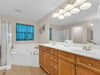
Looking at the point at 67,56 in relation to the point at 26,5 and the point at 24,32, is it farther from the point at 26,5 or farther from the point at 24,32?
the point at 24,32

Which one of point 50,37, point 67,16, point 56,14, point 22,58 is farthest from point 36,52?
point 67,16

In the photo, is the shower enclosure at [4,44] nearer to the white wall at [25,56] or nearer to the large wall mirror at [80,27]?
the white wall at [25,56]

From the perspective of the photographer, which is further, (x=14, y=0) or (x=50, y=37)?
(x=50, y=37)

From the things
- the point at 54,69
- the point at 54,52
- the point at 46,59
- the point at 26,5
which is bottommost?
the point at 54,69

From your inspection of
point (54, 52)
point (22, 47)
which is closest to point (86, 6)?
point (54, 52)

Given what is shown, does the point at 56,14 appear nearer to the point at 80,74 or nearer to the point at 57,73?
the point at 57,73

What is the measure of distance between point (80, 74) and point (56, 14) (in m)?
2.27

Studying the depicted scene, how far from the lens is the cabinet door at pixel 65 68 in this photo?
1760 mm

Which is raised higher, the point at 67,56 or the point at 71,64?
the point at 67,56

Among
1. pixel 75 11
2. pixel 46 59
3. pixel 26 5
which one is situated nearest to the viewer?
pixel 75 11

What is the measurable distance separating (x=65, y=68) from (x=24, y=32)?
3.25 m

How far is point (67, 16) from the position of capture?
2.98 m

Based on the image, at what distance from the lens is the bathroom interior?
181 cm

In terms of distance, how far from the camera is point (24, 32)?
4727 millimetres
